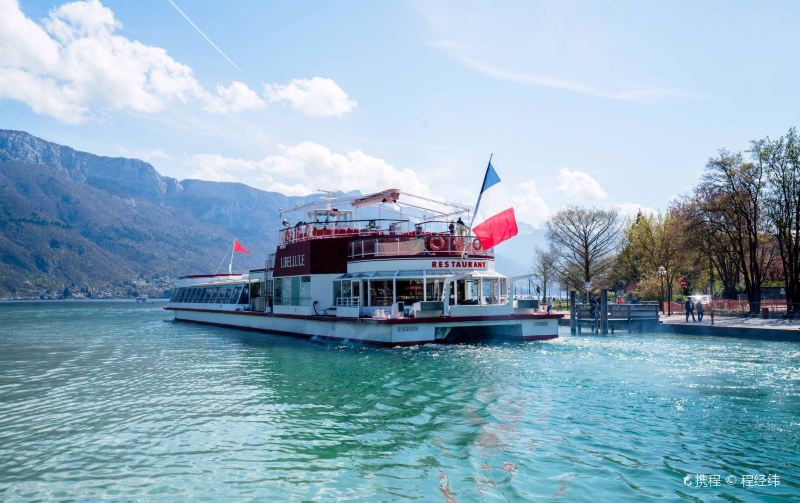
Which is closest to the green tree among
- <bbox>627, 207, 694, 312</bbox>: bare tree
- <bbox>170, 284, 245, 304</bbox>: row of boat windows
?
<bbox>627, 207, 694, 312</bbox>: bare tree

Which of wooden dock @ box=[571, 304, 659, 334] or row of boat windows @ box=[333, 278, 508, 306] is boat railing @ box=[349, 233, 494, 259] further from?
wooden dock @ box=[571, 304, 659, 334]

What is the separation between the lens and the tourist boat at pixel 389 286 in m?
24.4

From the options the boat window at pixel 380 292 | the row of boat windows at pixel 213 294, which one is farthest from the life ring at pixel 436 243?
the row of boat windows at pixel 213 294

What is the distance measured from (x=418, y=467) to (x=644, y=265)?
5569 cm

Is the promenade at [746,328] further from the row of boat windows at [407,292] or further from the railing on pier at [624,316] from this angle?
the row of boat windows at [407,292]

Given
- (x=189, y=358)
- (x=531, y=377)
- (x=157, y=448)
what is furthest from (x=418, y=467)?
(x=189, y=358)

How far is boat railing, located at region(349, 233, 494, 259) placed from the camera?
2733cm

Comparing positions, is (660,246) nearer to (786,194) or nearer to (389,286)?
(786,194)

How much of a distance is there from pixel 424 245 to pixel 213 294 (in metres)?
26.0

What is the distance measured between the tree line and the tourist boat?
715cm

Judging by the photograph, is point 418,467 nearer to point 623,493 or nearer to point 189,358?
point 623,493

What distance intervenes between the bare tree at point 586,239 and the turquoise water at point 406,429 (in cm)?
3782

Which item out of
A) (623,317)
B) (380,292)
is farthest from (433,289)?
(623,317)

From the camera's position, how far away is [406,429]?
11.2m
